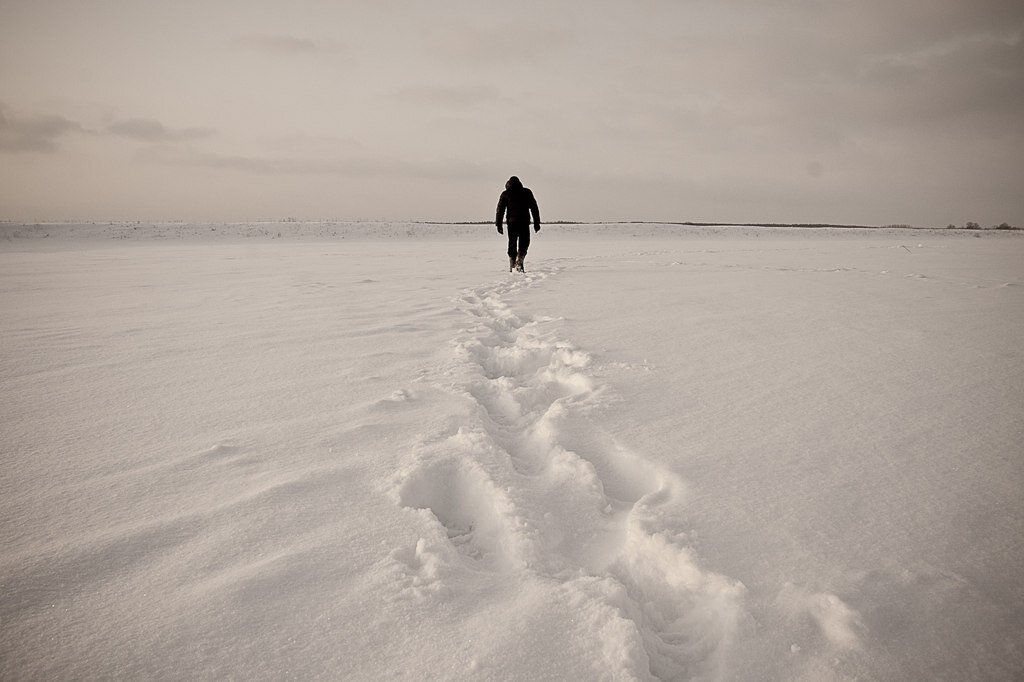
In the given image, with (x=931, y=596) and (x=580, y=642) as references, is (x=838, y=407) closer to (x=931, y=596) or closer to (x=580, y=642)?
(x=931, y=596)

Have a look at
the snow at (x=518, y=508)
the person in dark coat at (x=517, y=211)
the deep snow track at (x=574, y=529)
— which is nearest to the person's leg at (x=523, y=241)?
the person in dark coat at (x=517, y=211)

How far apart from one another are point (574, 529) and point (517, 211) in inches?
261

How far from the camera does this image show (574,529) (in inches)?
51.3

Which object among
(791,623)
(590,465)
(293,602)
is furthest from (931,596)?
(293,602)

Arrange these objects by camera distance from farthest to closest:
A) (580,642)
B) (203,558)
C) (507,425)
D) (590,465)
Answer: (507,425)
(590,465)
(203,558)
(580,642)

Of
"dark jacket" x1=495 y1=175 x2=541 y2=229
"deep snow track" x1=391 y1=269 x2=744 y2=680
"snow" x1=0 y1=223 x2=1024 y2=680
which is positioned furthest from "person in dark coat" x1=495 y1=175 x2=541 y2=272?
"deep snow track" x1=391 y1=269 x2=744 y2=680

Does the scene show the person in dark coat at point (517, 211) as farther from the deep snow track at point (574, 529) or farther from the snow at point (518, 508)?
the deep snow track at point (574, 529)

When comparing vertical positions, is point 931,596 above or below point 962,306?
below

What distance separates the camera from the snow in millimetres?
938

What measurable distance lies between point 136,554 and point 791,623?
1.48 metres

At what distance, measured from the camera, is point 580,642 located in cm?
94

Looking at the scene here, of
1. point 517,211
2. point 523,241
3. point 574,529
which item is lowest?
point 574,529

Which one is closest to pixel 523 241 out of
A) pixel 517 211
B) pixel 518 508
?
pixel 517 211

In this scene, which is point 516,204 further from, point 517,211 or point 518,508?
point 518,508
